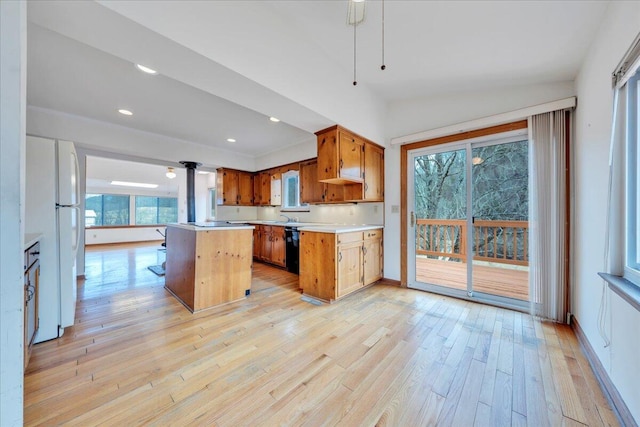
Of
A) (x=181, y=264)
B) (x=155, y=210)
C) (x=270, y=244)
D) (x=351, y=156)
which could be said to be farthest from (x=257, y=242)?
(x=155, y=210)

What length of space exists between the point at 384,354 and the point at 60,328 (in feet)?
9.35

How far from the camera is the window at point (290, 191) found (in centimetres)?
510

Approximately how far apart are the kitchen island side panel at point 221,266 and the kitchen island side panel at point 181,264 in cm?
8

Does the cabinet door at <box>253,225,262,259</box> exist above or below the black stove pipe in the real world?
below

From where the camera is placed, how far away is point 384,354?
1.78m

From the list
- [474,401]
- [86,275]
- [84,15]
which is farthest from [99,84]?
[474,401]

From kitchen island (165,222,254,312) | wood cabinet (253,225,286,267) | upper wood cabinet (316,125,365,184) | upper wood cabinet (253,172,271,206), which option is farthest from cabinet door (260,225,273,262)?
upper wood cabinet (316,125,365,184)

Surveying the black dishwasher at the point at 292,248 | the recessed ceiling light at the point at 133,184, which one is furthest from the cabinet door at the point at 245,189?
the recessed ceiling light at the point at 133,184

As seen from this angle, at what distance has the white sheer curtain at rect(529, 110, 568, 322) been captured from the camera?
2.25 meters

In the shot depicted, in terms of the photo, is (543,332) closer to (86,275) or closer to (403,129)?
(403,129)

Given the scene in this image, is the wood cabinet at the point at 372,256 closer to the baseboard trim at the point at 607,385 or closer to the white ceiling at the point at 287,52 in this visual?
the white ceiling at the point at 287,52

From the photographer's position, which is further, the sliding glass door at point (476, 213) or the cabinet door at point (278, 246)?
the cabinet door at point (278, 246)

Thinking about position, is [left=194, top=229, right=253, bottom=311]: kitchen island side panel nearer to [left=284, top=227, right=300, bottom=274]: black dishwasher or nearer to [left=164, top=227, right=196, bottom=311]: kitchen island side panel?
[left=164, top=227, right=196, bottom=311]: kitchen island side panel

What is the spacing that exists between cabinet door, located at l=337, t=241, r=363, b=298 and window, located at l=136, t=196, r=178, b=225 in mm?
8619
